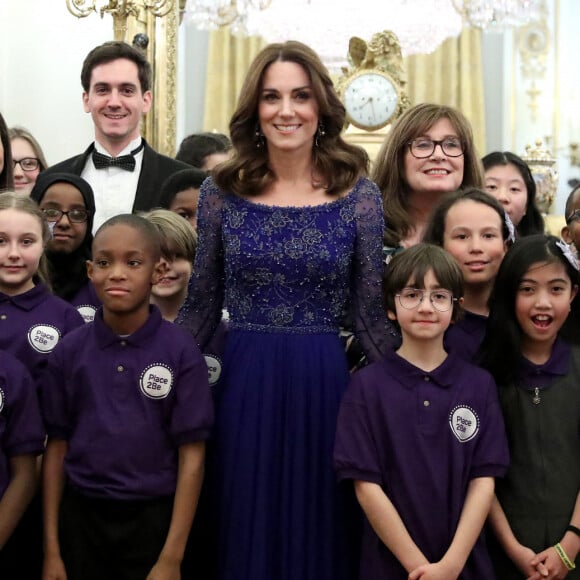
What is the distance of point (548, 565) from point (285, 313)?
840 mm

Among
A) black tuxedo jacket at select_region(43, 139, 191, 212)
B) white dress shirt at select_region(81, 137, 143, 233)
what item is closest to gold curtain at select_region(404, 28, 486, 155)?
black tuxedo jacket at select_region(43, 139, 191, 212)

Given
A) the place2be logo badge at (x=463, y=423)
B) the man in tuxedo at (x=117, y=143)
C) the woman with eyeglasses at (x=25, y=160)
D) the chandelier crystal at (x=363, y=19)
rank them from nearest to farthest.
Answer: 1. the place2be logo badge at (x=463, y=423)
2. the man in tuxedo at (x=117, y=143)
3. the woman with eyeglasses at (x=25, y=160)
4. the chandelier crystal at (x=363, y=19)

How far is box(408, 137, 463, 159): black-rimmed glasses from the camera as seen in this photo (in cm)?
314

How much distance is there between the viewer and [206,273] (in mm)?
2623

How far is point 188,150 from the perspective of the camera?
176 inches

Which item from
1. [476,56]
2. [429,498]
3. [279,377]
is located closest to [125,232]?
[279,377]

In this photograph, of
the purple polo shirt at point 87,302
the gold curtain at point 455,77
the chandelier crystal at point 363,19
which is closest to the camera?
the purple polo shirt at point 87,302

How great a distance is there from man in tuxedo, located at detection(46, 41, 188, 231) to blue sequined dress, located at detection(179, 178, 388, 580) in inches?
48.5

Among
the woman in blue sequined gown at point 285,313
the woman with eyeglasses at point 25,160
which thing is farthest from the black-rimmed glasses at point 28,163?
the woman in blue sequined gown at point 285,313

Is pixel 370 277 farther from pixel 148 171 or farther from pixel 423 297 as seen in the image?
pixel 148 171

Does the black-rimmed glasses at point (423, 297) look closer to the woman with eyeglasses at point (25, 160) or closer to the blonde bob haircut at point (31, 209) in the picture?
the blonde bob haircut at point (31, 209)

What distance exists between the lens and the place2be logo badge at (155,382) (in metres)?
2.46

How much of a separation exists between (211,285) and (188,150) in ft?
6.37

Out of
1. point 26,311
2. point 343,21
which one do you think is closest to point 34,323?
point 26,311
